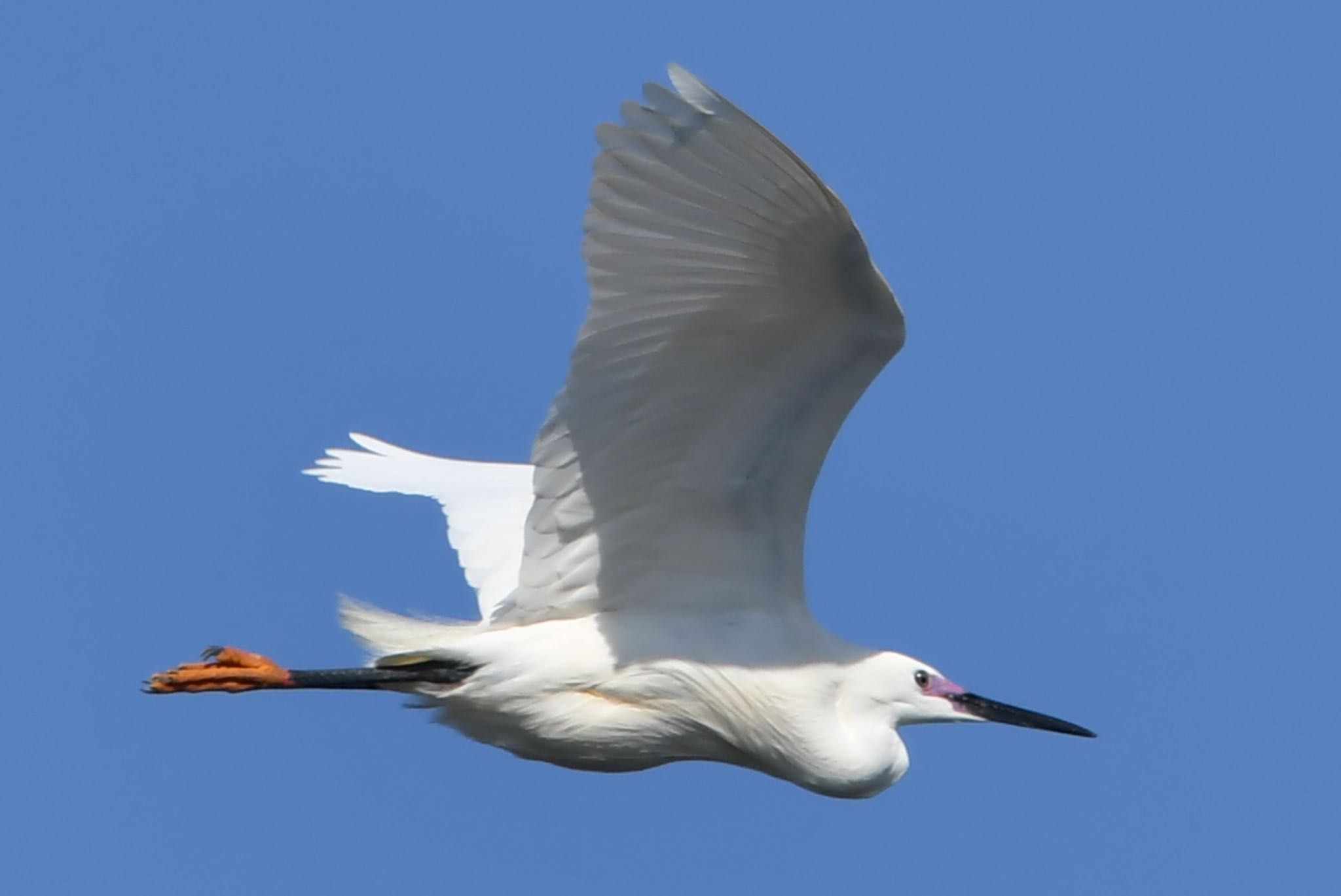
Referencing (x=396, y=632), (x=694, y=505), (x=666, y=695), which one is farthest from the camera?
(x=396, y=632)

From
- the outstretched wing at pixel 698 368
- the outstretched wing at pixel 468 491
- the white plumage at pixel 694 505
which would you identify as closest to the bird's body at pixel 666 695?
the white plumage at pixel 694 505

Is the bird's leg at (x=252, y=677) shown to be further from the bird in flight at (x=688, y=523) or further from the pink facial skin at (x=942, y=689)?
the pink facial skin at (x=942, y=689)

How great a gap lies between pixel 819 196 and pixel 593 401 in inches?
42.0

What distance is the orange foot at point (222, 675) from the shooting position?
7234 mm

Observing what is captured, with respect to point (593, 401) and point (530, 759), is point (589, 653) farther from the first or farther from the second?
point (593, 401)

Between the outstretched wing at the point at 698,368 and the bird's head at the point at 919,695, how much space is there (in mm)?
457

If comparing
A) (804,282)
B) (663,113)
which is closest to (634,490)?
(804,282)

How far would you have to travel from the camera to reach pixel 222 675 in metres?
7.26

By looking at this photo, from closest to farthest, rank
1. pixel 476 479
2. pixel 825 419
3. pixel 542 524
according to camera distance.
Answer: pixel 825 419 < pixel 542 524 < pixel 476 479

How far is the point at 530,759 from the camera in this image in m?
7.10

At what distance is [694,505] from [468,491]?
7.53 ft

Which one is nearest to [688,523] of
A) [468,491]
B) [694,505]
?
[694,505]

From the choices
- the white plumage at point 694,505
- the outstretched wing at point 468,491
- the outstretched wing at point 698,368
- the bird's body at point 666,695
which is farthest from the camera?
the outstretched wing at point 468,491

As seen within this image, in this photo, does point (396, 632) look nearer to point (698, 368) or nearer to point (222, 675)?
point (222, 675)
